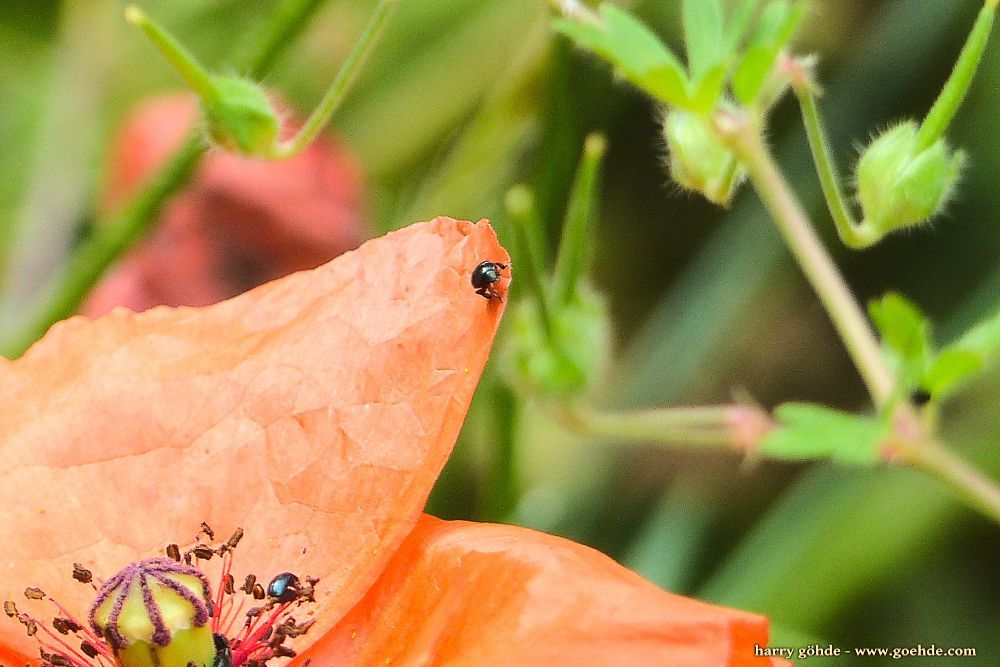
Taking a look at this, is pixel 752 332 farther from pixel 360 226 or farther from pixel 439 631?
pixel 439 631

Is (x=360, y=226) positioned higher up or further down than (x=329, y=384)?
higher up

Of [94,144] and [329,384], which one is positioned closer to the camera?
[329,384]

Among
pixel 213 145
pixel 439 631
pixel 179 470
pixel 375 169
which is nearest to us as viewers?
pixel 439 631

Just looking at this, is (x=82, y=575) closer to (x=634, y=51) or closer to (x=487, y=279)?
(x=487, y=279)

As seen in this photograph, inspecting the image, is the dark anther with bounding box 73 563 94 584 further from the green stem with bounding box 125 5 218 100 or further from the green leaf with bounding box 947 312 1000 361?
the green leaf with bounding box 947 312 1000 361

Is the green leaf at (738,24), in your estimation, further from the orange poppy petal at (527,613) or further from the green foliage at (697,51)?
the orange poppy petal at (527,613)

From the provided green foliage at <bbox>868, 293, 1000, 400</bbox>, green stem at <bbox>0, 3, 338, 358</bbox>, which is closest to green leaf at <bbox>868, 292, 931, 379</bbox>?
green foliage at <bbox>868, 293, 1000, 400</bbox>

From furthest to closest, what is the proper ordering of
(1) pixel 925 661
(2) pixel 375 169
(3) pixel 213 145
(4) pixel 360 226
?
1. (2) pixel 375 169
2. (4) pixel 360 226
3. (1) pixel 925 661
4. (3) pixel 213 145

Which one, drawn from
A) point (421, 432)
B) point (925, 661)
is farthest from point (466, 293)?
point (925, 661)

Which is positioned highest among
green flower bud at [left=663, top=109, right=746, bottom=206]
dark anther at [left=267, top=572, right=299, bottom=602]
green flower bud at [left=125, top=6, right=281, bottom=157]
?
green flower bud at [left=125, top=6, right=281, bottom=157]
